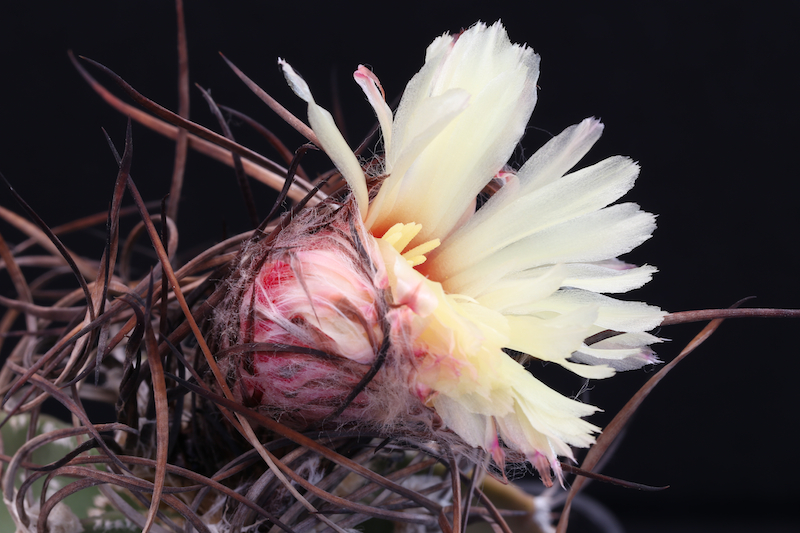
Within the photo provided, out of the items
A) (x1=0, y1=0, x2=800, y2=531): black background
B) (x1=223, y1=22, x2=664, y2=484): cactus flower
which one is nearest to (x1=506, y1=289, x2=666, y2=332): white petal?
(x1=223, y1=22, x2=664, y2=484): cactus flower

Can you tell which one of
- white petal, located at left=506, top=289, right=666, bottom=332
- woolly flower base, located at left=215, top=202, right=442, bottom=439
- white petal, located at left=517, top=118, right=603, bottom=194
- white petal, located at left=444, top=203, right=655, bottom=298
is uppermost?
white petal, located at left=517, top=118, right=603, bottom=194

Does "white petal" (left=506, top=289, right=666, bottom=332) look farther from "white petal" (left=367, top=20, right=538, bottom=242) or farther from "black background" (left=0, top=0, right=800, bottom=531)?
"black background" (left=0, top=0, right=800, bottom=531)

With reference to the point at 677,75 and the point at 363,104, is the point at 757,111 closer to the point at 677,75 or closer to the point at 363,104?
the point at 677,75

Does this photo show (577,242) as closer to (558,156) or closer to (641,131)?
(558,156)

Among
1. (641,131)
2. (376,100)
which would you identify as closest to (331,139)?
(376,100)

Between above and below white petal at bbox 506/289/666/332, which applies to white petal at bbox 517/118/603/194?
above

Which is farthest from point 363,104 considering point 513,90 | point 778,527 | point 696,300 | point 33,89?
point 778,527
